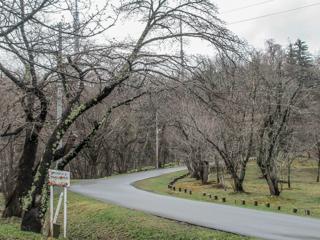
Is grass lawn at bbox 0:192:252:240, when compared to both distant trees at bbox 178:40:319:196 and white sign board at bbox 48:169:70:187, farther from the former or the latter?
distant trees at bbox 178:40:319:196

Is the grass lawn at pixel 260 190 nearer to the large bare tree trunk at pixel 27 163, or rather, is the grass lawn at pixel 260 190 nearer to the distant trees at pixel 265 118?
the distant trees at pixel 265 118

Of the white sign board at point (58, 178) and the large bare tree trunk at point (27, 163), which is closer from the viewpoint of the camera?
the white sign board at point (58, 178)

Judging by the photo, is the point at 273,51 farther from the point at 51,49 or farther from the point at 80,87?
the point at 51,49

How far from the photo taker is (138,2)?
14.6m

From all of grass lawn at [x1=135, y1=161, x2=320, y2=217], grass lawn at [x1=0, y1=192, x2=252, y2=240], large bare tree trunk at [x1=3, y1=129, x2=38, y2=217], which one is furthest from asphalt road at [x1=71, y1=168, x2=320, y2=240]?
large bare tree trunk at [x1=3, y1=129, x2=38, y2=217]

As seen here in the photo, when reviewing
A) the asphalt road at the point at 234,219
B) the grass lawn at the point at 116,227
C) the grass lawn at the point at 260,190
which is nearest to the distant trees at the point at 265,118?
the grass lawn at the point at 260,190

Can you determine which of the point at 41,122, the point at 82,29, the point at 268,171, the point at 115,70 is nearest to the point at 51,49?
the point at 82,29

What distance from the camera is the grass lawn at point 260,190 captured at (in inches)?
1105

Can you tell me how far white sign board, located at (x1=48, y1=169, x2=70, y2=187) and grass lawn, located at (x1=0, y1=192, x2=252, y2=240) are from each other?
152 centimetres

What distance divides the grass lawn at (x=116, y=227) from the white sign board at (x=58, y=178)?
1.52m

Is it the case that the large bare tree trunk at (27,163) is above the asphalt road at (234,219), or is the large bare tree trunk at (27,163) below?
above

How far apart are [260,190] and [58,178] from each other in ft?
89.0

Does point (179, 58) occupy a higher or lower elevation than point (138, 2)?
lower

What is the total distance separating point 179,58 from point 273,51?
21153 millimetres
